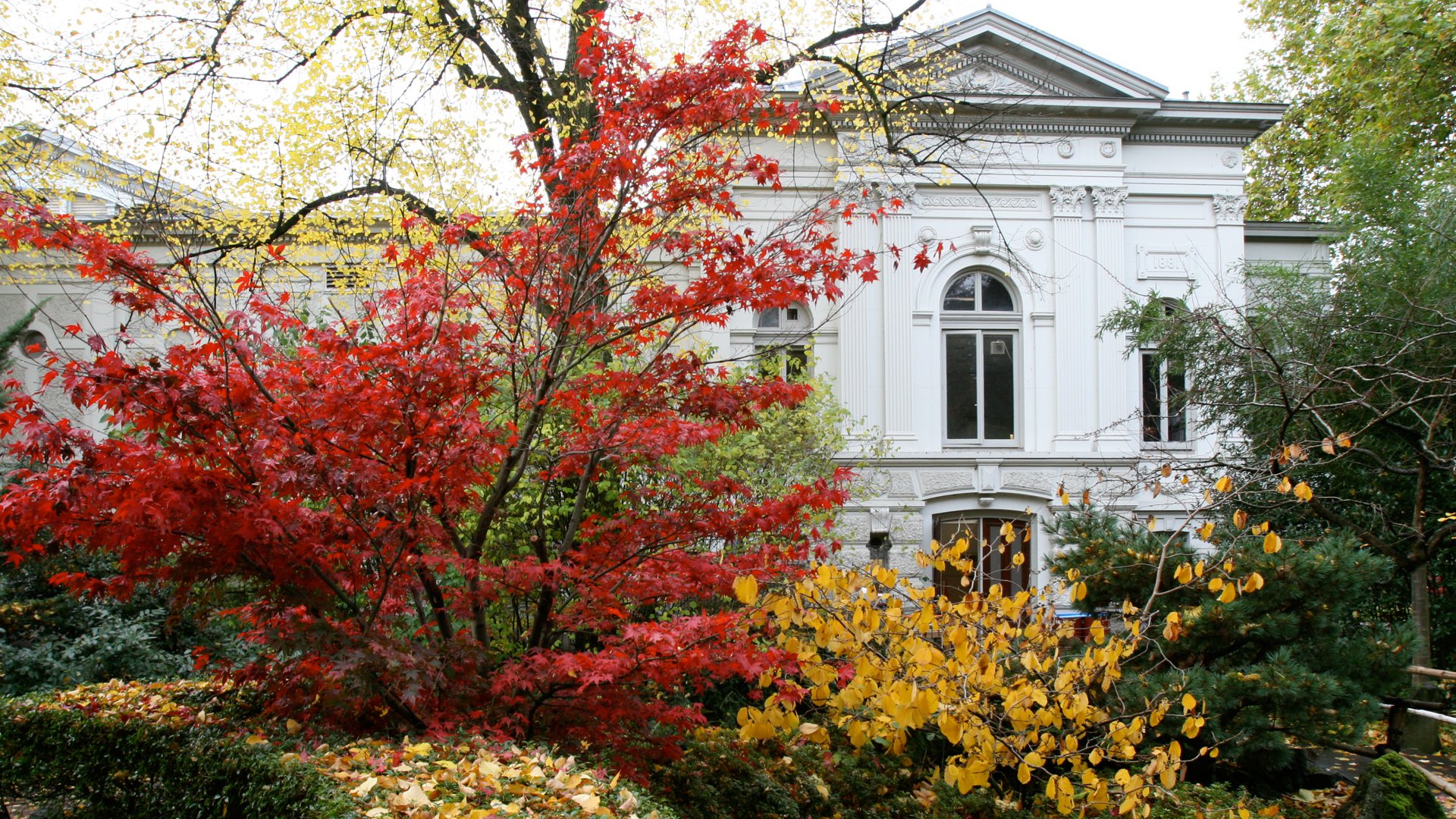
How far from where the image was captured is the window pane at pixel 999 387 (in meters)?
18.8

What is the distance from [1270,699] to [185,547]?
656cm

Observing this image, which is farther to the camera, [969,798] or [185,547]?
[969,798]

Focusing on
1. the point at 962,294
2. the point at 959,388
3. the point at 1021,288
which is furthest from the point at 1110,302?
the point at 959,388

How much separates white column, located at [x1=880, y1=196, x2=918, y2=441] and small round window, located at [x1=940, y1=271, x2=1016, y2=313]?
47.5 inches

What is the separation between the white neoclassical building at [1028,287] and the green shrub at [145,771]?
1301 centimetres

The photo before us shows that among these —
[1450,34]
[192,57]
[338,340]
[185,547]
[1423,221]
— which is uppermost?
[1450,34]

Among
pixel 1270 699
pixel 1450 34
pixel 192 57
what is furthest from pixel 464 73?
pixel 1450 34

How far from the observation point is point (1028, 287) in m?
18.7

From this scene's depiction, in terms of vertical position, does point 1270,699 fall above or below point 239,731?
below

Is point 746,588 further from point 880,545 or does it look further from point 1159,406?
point 1159,406

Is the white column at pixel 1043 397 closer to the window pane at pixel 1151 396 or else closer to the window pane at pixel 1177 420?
the window pane at pixel 1151 396

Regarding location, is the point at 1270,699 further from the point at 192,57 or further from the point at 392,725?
the point at 192,57

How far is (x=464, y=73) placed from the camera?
11.4 m

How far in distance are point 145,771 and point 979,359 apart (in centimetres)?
1615
